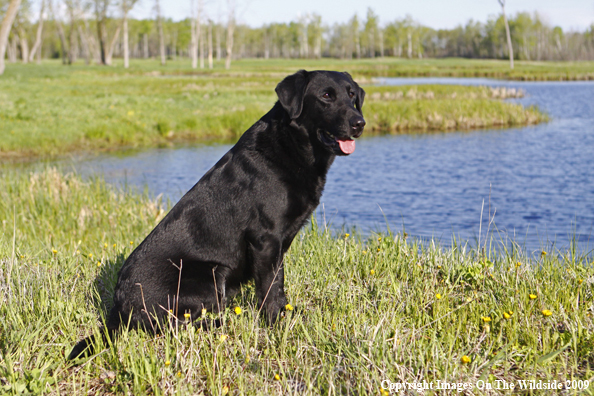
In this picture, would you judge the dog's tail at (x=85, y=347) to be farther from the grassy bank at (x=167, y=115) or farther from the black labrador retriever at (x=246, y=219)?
the grassy bank at (x=167, y=115)

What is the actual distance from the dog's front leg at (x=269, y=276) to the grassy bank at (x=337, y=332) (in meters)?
0.12

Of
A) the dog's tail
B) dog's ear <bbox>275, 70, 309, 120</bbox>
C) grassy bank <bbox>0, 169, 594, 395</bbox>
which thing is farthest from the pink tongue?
the dog's tail

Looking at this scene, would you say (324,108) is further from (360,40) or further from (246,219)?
(360,40)

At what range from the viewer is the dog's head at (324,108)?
136 inches

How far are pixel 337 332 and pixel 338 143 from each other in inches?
49.5

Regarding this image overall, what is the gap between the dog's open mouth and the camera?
3.46 meters

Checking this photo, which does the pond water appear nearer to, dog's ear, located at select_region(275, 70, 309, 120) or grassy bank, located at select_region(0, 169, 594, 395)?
grassy bank, located at select_region(0, 169, 594, 395)

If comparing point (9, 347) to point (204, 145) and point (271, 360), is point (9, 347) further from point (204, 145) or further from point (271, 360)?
point (204, 145)

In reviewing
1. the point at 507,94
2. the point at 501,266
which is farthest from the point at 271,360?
the point at 507,94

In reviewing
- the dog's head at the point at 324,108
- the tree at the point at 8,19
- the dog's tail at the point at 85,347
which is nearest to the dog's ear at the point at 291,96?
the dog's head at the point at 324,108

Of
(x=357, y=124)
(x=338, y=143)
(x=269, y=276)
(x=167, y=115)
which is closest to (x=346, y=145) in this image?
(x=338, y=143)

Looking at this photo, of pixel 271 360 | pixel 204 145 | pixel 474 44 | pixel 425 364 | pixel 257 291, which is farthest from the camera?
pixel 474 44

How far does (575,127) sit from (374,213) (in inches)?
602

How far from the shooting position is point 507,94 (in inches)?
1256
